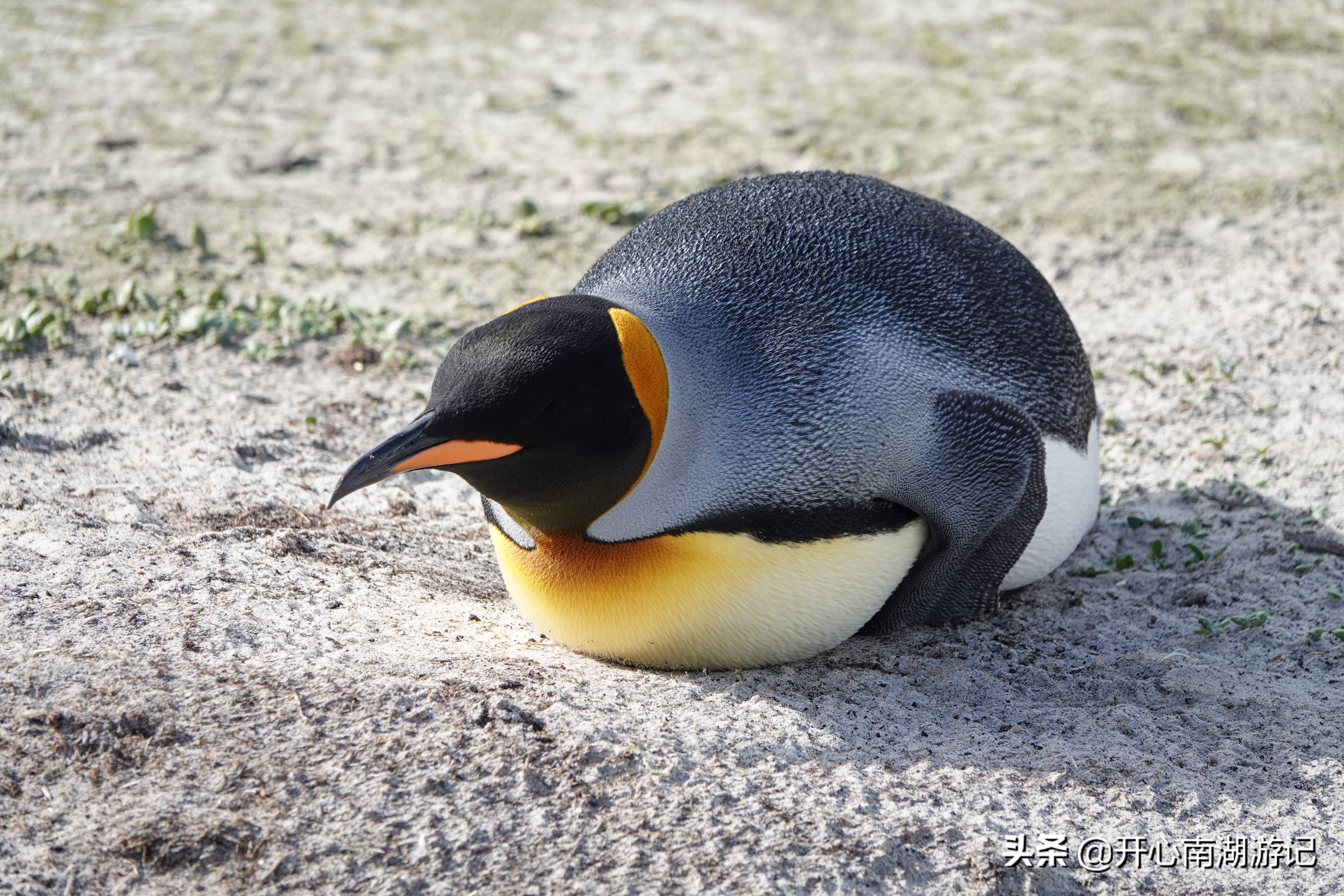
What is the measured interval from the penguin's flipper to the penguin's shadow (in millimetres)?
152

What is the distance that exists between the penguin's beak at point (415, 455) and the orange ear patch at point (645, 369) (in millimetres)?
330

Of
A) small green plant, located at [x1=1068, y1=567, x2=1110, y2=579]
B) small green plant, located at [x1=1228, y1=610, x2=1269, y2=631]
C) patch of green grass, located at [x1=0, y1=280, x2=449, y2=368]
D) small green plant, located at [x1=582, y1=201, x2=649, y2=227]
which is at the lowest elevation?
patch of green grass, located at [x1=0, y1=280, x2=449, y2=368]

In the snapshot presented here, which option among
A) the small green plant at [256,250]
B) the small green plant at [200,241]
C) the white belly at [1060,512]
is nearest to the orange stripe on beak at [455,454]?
the white belly at [1060,512]

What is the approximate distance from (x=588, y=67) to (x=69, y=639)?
20.2 ft

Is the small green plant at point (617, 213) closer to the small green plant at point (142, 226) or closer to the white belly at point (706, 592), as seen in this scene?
the small green plant at point (142, 226)

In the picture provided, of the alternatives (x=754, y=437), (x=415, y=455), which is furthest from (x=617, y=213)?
(x=415, y=455)

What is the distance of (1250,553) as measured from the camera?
4.22 metres

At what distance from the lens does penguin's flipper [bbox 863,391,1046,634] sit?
330 cm

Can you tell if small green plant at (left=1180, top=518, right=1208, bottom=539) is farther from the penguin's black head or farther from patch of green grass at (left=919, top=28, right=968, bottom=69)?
patch of green grass at (left=919, top=28, right=968, bottom=69)

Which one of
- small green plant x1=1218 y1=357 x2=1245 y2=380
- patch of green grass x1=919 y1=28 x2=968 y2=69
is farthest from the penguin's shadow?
patch of green grass x1=919 y1=28 x2=968 y2=69

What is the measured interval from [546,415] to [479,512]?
1.65 meters

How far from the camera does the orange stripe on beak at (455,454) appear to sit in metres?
2.79

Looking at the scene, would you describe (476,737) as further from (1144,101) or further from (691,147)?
(1144,101)

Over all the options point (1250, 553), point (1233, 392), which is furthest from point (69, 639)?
point (1233, 392)
